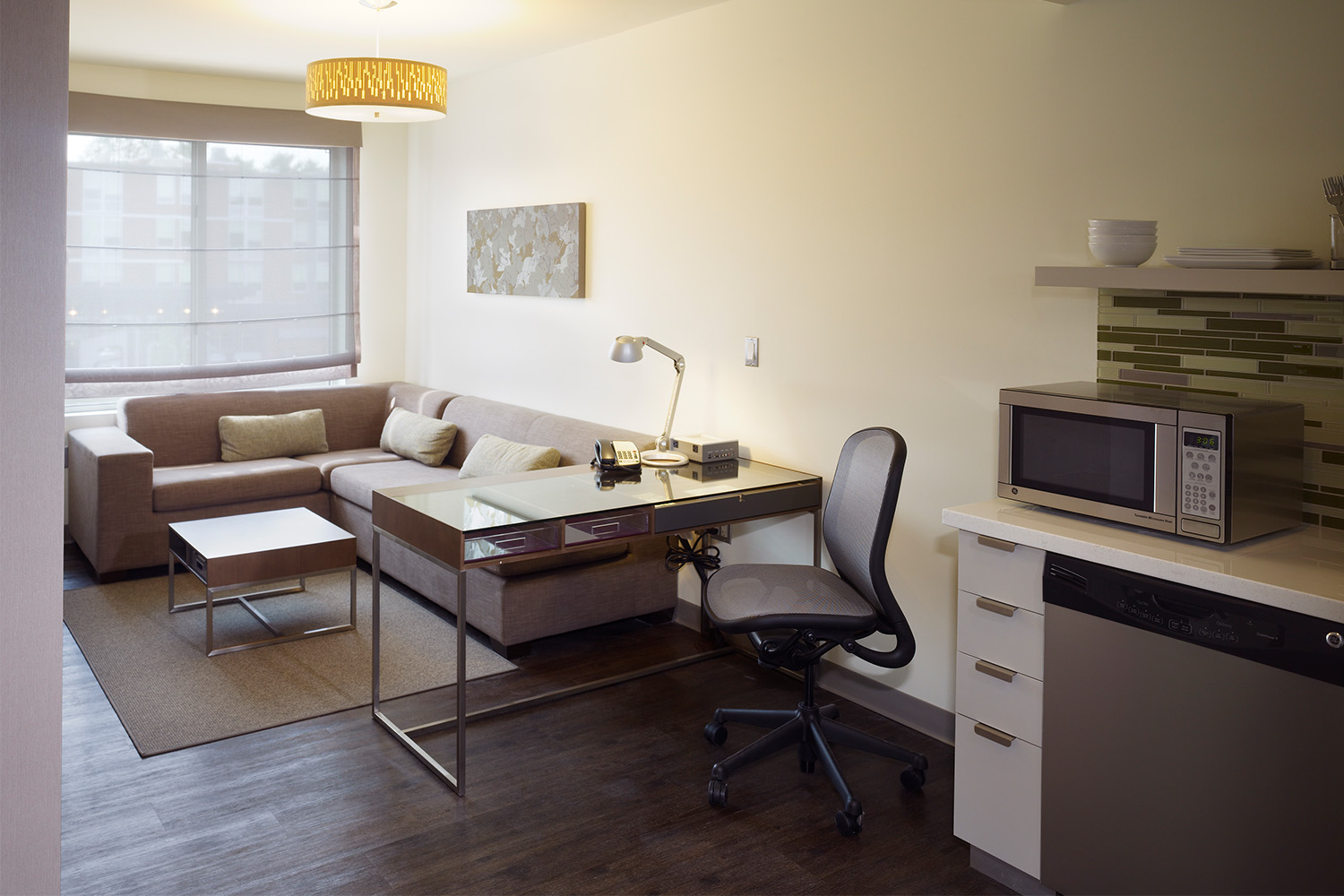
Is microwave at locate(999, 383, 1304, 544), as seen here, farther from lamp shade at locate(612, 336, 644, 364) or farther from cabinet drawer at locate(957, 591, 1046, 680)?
lamp shade at locate(612, 336, 644, 364)

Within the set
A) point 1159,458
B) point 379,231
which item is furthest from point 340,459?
point 1159,458

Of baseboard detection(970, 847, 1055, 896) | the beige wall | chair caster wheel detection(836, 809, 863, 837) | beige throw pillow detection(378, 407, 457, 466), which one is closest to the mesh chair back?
chair caster wheel detection(836, 809, 863, 837)

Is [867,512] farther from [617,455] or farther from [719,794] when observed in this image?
[617,455]

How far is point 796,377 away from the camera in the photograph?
367cm

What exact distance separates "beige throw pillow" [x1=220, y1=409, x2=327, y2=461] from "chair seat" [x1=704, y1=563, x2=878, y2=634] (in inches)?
135

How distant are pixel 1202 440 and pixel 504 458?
9.69 ft

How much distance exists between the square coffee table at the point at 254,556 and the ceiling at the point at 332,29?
2112mm

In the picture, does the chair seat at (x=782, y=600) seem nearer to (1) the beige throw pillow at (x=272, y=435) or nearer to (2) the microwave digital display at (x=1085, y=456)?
(2) the microwave digital display at (x=1085, y=456)

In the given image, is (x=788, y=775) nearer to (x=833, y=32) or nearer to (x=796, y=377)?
(x=796, y=377)

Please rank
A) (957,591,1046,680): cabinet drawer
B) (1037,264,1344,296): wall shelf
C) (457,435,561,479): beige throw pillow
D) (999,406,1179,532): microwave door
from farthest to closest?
(457,435,561,479): beige throw pillow → (957,591,1046,680): cabinet drawer → (999,406,1179,532): microwave door → (1037,264,1344,296): wall shelf

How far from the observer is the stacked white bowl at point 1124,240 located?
244cm

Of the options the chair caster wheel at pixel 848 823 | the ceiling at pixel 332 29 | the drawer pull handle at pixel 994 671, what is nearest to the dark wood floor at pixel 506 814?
the chair caster wheel at pixel 848 823

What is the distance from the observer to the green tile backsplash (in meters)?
2.28

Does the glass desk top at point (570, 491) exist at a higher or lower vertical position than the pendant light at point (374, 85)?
lower
